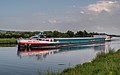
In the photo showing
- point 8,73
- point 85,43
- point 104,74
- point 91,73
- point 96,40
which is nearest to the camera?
point 104,74

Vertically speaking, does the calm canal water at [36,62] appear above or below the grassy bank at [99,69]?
below

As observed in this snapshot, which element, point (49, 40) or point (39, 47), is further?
point (49, 40)

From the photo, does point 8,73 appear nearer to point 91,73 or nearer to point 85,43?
point 91,73

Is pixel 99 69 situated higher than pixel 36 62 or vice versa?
pixel 99 69

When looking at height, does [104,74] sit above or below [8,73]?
above

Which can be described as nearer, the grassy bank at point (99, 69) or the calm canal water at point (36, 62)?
the grassy bank at point (99, 69)

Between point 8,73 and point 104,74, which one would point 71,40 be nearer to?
point 8,73

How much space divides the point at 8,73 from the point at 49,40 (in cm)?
6381

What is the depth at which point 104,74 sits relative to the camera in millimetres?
14438

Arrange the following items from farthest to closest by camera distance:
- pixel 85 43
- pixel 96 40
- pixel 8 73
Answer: pixel 96 40 < pixel 85 43 < pixel 8 73

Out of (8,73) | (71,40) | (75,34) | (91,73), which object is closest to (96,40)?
(71,40)

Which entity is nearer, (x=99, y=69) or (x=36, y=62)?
(x=99, y=69)

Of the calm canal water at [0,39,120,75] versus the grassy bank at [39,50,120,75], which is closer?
the grassy bank at [39,50,120,75]

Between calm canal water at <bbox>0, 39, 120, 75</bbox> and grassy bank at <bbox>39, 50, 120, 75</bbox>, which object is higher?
grassy bank at <bbox>39, 50, 120, 75</bbox>
